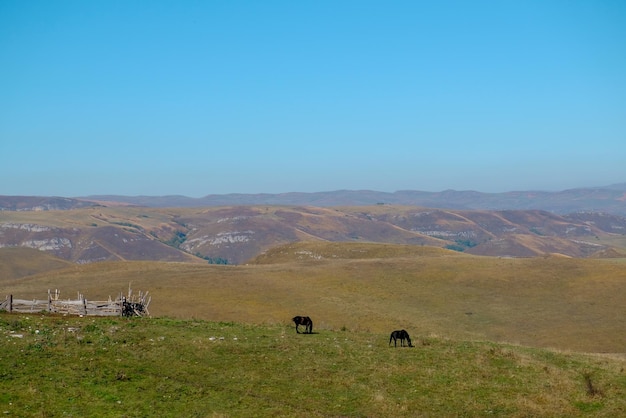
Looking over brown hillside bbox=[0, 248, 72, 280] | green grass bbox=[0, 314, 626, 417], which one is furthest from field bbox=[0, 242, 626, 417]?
brown hillside bbox=[0, 248, 72, 280]

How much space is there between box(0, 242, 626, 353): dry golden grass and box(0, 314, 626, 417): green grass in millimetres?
14858

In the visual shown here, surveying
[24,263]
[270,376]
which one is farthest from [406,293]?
[24,263]

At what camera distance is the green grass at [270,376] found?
2392 centimetres

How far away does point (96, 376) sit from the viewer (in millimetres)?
25859

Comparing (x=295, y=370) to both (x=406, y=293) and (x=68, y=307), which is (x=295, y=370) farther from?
(x=406, y=293)

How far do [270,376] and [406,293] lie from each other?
4741 cm

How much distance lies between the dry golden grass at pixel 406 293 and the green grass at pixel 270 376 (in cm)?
1486

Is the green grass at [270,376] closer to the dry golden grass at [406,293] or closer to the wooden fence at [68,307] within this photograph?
the wooden fence at [68,307]

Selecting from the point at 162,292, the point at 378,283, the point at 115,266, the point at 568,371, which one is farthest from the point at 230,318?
the point at 115,266

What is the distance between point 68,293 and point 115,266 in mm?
25589

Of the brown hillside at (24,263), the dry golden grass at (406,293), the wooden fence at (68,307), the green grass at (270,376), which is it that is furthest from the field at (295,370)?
the brown hillside at (24,263)

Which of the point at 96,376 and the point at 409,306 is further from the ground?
the point at 96,376

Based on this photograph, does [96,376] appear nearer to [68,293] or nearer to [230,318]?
[230,318]

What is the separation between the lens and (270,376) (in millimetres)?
27688
